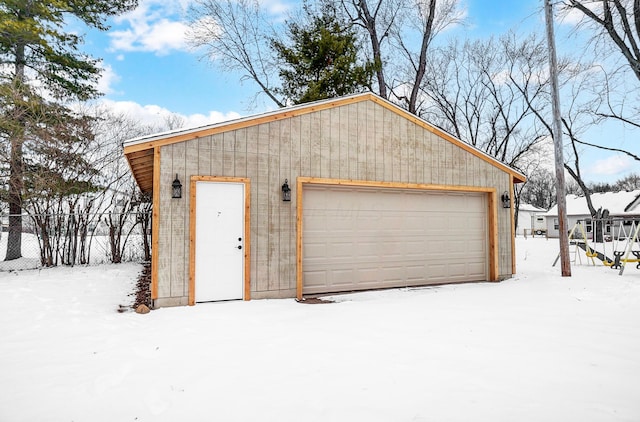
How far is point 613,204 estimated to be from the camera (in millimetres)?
23984

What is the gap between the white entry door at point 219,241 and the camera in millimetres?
5312

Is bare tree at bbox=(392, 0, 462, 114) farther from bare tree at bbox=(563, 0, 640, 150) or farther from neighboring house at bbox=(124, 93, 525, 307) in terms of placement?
neighboring house at bbox=(124, 93, 525, 307)

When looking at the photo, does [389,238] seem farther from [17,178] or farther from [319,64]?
[17,178]

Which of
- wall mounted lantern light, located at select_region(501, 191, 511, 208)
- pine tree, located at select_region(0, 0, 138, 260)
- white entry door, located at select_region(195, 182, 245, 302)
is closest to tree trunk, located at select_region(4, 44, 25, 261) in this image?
pine tree, located at select_region(0, 0, 138, 260)

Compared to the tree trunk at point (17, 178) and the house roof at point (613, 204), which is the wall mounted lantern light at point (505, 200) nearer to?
the tree trunk at point (17, 178)

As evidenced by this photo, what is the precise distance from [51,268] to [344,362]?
825 cm

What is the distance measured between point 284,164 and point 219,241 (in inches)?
63.0

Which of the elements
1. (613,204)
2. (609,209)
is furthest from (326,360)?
(613,204)

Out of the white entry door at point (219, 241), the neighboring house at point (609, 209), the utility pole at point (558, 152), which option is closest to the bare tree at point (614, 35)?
the utility pole at point (558, 152)

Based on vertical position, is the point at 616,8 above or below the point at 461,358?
above

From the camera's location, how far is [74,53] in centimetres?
1023

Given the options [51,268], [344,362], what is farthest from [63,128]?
[344,362]

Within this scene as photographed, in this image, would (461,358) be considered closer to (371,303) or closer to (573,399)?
(573,399)

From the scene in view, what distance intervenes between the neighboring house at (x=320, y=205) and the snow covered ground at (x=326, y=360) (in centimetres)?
70
